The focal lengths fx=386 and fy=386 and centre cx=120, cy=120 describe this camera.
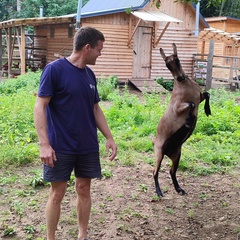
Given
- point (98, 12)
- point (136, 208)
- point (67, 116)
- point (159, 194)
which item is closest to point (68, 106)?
point (67, 116)

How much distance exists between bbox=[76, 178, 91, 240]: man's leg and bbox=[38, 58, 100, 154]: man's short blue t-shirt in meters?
0.32

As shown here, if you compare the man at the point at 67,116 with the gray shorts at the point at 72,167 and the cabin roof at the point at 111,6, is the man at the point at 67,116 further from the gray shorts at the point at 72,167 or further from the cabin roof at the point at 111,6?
the cabin roof at the point at 111,6

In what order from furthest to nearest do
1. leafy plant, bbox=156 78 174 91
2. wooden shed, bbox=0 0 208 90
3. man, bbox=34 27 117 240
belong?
1. leafy plant, bbox=156 78 174 91
2. wooden shed, bbox=0 0 208 90
3. man, bbox=34 27 117 240

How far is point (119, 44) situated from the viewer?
17.3 metres

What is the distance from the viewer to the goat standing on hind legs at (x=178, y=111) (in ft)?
13.8

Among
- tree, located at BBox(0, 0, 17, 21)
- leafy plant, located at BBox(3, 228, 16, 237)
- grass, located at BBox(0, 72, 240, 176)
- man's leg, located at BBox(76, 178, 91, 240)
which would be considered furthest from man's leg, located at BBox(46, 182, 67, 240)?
tree, located at BBox(0, 0, 17, 21)

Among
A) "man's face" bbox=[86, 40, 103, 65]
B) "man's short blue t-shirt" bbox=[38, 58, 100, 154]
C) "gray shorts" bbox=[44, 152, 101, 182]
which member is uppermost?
"man's face" bbox=[86, 40, 103, 65]

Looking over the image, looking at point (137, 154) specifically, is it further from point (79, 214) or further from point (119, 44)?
point (119, 44)

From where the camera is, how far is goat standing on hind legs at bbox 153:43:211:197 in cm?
421

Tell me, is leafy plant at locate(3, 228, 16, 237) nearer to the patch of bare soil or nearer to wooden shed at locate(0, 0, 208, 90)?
the patch of bare soil

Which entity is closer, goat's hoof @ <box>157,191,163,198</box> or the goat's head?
the goat's head

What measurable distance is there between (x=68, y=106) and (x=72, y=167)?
521 mm

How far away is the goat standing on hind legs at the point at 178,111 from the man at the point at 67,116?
4.13 feet

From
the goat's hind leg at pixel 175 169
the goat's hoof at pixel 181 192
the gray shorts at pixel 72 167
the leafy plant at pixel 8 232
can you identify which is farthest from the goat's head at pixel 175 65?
the leafy plant at pixel 8 232
